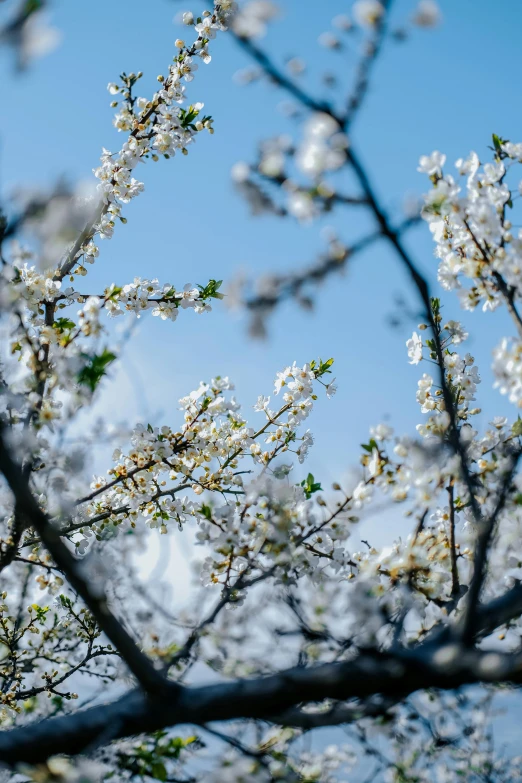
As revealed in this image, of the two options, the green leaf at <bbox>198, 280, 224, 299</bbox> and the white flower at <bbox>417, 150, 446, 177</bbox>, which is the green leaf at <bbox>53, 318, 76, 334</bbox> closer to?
the green leaf at <bbox>198, 280, 224, 299</bbox>

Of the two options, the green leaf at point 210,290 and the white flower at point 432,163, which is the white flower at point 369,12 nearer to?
the white flower at point 432,163

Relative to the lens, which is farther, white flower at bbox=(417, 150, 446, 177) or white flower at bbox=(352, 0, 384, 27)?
white flower at bbox=(417, 150, 446, 177)

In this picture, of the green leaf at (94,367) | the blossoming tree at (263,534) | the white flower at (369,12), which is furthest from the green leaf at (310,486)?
the white flower at (369,12)

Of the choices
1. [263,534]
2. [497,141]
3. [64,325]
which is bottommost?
[263,534]

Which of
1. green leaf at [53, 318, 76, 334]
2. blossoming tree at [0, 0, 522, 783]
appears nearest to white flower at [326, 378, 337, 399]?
blossoming tree at [0, 0, 522, 783]

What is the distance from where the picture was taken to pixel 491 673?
153 cm

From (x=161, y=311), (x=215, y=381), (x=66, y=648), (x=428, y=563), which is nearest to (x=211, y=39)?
(x=161, y=311)

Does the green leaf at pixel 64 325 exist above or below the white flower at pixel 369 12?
above

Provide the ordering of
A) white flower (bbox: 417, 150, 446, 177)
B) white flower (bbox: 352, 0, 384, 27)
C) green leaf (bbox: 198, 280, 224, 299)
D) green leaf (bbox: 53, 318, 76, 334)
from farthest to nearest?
green leaf (bbox: 198, 280, 224, 299)
green leaf (bbox: 53, 318, 76, 334)
white flower (bbox: 417, 150, 446, 177)
white flower (bbox: 352, 0, 384, 27)

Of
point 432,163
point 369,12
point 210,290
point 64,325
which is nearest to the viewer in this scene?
Result: point 369,12

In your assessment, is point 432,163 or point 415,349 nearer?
point 432,163

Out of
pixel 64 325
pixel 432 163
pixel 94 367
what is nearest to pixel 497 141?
pixel 432 163

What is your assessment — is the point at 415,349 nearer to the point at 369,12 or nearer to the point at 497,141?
the point at 497,141

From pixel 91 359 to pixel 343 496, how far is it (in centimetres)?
157
